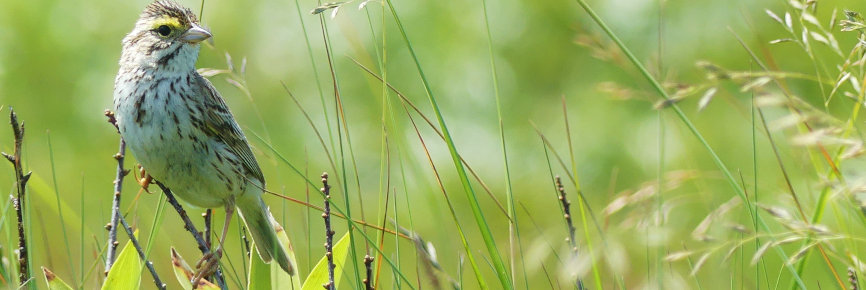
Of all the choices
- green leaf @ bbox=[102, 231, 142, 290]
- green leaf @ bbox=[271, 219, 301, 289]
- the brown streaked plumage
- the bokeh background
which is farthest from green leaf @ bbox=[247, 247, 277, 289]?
the bokeh background

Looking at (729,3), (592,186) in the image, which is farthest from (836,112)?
(592,186)

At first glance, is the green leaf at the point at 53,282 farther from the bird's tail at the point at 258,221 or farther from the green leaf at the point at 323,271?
the bird's tail at the point at 258,221

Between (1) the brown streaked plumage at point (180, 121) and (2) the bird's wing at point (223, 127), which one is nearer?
(1) the brown streaked plumage at point (180, 121)

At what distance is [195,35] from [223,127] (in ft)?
1.14

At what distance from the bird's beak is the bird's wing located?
175 millimetres

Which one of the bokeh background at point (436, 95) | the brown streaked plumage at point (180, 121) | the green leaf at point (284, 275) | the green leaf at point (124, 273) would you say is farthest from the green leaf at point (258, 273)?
the bokeh background at point (436, 95)

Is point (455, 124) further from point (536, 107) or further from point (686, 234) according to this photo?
point (686, 234)

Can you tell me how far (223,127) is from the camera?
3166 millimetres

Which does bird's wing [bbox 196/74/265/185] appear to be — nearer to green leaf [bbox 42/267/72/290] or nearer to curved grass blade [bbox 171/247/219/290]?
curved grass blade [bbox 171/247/219/290]

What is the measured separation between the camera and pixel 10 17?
24.4 ft

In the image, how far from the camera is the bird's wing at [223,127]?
3.09 m

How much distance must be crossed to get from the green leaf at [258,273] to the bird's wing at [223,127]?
2.75 ft

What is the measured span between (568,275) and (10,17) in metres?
6.89

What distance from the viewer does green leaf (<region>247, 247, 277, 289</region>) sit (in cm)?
228
